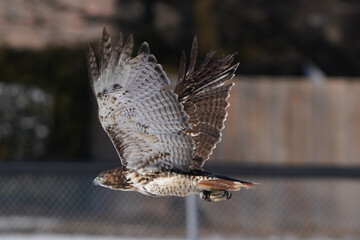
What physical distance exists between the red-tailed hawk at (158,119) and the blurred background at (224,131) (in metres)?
1.31

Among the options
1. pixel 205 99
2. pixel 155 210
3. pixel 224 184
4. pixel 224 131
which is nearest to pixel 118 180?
pixel 224 184

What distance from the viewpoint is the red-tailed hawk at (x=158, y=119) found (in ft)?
15.2

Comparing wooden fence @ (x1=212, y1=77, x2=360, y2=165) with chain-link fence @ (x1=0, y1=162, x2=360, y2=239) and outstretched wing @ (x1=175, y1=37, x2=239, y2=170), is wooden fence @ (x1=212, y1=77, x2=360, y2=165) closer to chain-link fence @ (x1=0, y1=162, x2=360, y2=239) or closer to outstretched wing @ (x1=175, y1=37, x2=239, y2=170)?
chain-link fence @ (x1=0, y1=162, x2=360, y2=239)

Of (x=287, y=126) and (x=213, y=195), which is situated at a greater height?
(x=213, y=195)

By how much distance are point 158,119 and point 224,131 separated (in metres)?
4.95

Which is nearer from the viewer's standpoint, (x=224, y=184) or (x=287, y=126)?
(x=224, y=184)

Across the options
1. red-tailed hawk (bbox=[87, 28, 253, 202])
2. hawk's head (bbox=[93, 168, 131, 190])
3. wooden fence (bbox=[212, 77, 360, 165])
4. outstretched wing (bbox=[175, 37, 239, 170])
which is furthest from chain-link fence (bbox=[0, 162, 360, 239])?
hawk's head (bbox=[93, 168, 131, 190])

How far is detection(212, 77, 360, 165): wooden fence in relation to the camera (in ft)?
32.2

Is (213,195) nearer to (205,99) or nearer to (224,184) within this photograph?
(224,184)

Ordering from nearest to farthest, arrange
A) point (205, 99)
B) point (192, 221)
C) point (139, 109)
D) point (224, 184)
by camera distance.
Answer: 1. point (139, 109)
2. point (224, 184)
3. point (205, 99)
4. point (192, 221)

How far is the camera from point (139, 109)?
15.7ft

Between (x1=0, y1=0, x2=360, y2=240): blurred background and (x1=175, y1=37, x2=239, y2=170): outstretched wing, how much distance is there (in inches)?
46.0

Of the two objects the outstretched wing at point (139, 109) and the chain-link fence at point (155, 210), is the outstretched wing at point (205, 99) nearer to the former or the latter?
the outstretched wing at point (139, 109)

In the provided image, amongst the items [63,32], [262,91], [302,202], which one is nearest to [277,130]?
[262,91]
